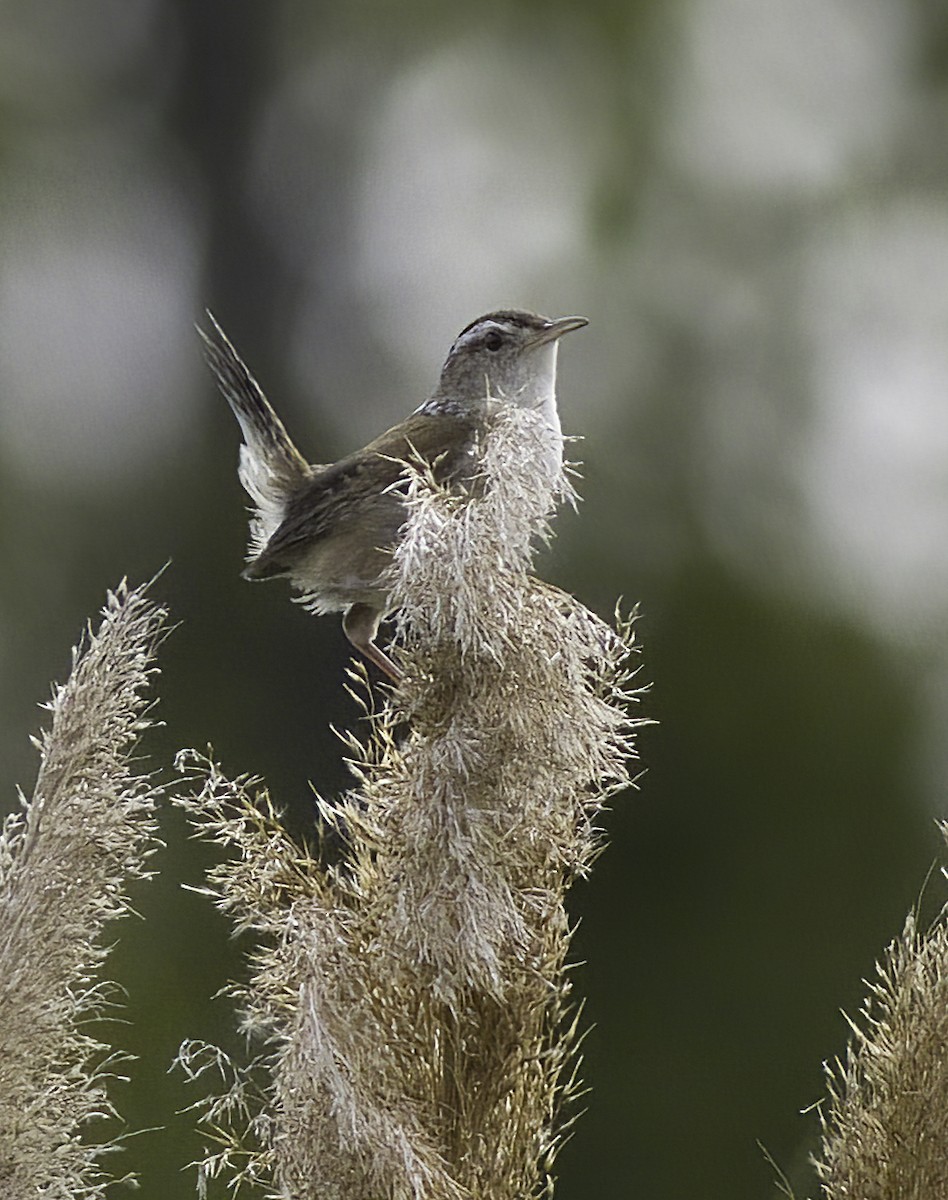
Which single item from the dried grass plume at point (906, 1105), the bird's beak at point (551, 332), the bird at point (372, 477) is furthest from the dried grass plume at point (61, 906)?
the dried grass plume at point (906, 1105)

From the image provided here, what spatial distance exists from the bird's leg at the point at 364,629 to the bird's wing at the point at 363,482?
7 cm

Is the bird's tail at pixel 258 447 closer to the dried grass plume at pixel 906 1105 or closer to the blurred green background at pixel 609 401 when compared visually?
the blurred green background at pixel 609 401

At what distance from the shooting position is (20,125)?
55.4 inches

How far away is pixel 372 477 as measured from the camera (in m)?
1.21

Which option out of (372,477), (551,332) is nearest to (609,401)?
(551,332)

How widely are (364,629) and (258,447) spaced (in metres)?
0.23

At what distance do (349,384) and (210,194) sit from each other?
0.24 metres

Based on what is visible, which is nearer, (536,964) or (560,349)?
(536,964)

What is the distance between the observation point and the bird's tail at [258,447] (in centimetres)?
133

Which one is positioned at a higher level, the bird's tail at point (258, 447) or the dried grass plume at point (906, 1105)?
the bird's tail at point (258, 447)

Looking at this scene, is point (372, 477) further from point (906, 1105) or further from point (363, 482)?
point (906, 1105)

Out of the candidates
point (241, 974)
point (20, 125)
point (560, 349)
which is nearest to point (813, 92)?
point (560, 349)

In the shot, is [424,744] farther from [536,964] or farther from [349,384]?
[349,384]

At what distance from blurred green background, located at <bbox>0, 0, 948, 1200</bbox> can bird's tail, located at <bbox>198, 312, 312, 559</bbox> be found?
21 millimetres
